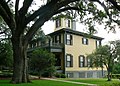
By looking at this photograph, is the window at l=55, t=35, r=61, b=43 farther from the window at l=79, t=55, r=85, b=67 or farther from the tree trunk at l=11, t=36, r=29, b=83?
the tree trunk at l=11, t=36, r=29, b=83

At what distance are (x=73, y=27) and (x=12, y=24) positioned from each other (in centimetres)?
2560

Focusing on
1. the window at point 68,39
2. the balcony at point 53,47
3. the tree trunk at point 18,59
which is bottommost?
the tree trunk at point 18,59

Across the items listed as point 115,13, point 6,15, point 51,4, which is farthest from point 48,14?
point 115,13

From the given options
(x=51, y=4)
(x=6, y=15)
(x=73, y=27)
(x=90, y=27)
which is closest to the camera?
(x=51, y=4)

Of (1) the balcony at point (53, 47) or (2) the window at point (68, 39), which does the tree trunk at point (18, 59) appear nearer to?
(1) the balcony at point (53, 47)

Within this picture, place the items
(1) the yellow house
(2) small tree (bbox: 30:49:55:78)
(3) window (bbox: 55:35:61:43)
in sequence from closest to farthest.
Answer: (2) small tree (bbox: 30:49:55:78)
(1) the yellow house
(3) window (bbox: 55:35:61:43)

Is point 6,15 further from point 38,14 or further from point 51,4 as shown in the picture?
point 51,4

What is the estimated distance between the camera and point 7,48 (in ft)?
105

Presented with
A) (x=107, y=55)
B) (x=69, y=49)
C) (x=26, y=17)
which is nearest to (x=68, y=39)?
(x=69, y=49)

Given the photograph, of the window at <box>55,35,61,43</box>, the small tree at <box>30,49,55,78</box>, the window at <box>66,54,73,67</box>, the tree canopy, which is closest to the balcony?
the window at <box>55,35,61,43</box>

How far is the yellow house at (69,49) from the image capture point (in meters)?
40.1

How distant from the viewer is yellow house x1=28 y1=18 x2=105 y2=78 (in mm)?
40125

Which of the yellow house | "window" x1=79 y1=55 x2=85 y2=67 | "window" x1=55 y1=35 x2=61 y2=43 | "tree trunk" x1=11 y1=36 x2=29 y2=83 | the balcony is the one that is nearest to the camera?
"tree trunk" x1=11 y1=36 x2=29 y2=83

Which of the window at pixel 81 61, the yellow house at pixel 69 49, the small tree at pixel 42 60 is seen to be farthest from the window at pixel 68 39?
the small tree at pixel 42 60
